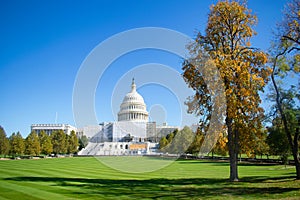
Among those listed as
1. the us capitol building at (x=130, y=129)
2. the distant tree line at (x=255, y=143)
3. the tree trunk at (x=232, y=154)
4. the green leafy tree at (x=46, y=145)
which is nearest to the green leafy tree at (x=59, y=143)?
the green leafy tree at (x=46, y=145)

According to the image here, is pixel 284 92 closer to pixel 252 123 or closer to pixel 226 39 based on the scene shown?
pixel 252 123

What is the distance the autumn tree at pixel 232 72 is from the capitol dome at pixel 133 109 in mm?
125837

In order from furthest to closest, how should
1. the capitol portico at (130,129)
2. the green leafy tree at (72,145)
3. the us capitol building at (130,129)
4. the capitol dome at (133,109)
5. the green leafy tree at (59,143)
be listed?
the capitol dome at (133,109)
the capitol portico at (130,129)
the us capitol building at (130,129)
the green leafy tree at (72,145)
the green leafy tree at (59,143)

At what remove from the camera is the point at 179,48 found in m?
23.8

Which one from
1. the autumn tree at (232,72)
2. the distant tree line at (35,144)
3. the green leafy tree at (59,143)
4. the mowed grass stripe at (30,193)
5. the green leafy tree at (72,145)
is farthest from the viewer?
the green leafy tree at (72,145)

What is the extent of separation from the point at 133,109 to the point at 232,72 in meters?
130

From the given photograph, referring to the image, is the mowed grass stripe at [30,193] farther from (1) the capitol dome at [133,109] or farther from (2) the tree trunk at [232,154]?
(1) the capitol dome at [133,109]

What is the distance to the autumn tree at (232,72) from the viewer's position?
20.1 meters

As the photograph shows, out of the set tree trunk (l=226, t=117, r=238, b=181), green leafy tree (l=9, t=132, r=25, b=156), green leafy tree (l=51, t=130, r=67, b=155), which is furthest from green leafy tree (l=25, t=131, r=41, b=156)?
tree trunk (l=226, t=117, r=238, b=181)

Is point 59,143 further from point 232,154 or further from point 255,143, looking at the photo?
point 255,143

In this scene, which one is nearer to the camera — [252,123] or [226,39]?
[252,123]

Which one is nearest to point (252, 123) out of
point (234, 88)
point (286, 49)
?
point (234, 88)

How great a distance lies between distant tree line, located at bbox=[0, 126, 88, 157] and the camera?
75188 millimetres

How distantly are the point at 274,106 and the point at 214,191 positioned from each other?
11703 mm
